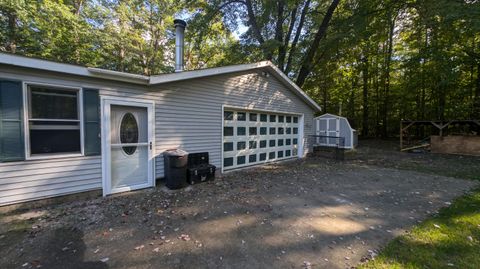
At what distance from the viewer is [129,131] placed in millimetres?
4926

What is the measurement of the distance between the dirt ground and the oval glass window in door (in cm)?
108

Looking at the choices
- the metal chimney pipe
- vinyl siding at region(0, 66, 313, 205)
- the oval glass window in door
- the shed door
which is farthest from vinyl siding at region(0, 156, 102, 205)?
the shed door

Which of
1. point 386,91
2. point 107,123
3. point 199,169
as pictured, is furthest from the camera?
point 386,91

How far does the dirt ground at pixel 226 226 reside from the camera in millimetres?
2602

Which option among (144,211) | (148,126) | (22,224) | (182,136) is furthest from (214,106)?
(22,224)

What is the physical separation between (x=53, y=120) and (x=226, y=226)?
154 inches

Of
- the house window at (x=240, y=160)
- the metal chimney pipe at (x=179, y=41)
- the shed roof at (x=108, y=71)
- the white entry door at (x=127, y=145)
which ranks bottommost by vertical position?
the house window at (x=240, y=160)

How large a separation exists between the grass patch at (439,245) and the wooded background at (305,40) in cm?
888

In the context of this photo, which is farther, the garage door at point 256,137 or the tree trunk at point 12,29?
the tree trunk at point 12,29

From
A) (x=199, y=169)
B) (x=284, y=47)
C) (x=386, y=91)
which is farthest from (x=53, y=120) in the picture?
(x=386, y=91)

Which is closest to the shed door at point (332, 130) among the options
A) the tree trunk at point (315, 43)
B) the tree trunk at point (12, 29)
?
the tree trunk at point (315, 43)

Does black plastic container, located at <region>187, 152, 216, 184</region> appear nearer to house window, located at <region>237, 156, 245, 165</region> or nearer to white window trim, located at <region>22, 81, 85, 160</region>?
house window, located at <region>237, 156, 245, 165</region>

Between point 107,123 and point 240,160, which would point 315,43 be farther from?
point 107,123

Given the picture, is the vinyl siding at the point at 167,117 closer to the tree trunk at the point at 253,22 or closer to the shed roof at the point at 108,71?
the shed roof at the point at 108,71
